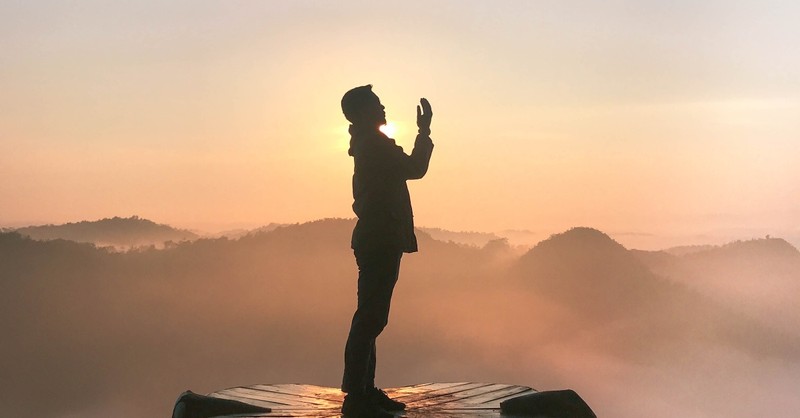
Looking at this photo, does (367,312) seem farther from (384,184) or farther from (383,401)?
(384,184)

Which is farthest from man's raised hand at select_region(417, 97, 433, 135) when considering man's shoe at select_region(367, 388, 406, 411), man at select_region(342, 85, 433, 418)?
man's shoe at select_region(367, 388, 406, 411)

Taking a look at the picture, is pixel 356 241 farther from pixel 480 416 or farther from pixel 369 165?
pixel 480 416

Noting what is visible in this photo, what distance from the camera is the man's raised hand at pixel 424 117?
7.54 metres

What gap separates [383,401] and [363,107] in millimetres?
2829

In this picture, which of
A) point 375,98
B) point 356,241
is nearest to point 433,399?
point 356,241

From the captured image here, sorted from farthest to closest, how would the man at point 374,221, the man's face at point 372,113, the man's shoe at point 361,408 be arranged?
1. the man's face at point 372,113
2. the man at point 374,221
3. the man's shoe at point 361,408

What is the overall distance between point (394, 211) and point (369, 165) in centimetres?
50

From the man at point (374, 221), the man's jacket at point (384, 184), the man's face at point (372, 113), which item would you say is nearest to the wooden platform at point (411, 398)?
the man at point (374, 221)

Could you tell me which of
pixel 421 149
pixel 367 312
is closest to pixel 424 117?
pixel 421 149

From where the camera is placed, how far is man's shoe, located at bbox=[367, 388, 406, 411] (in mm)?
7656

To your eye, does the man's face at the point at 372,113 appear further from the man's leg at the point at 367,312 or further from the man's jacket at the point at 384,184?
the man's leg at the point at 367,312

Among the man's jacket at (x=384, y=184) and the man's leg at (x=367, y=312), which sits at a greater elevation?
the man's jacket at (x=384, y=184)

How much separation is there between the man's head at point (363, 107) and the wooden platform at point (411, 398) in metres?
2.79

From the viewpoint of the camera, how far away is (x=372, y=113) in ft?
25.2
